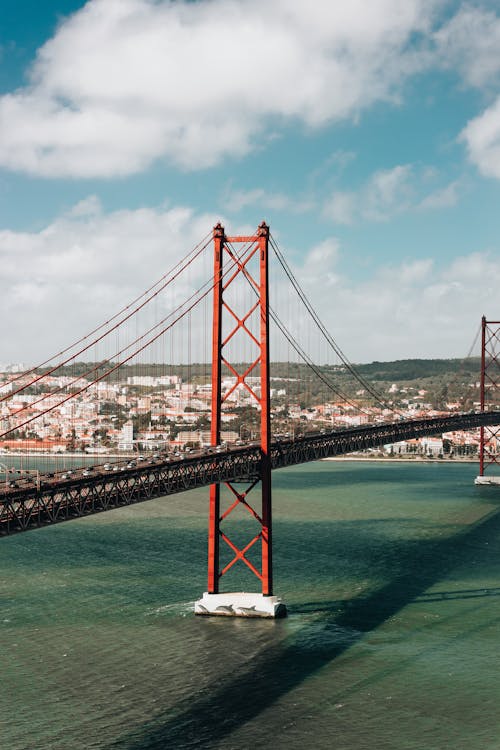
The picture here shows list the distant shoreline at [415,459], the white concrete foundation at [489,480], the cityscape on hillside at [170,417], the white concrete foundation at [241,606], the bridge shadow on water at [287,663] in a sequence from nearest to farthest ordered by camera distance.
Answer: the bridge shadow on water at [287,663] < the white concrete foundation at [241,606] < the white concrete foundation at [489,480] < the cityscape on hillside at [170,417] < the distant shoreline at [415,459]

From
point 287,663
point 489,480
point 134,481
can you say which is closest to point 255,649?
point 287,663

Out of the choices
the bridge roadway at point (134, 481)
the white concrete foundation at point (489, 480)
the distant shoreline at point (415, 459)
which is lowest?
Answer: the distant shoreline at point (415, 459)

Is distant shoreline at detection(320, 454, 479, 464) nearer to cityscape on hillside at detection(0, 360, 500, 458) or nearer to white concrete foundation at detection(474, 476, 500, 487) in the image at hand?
cityscape on hillside at detection(0, 360, 500, 458)

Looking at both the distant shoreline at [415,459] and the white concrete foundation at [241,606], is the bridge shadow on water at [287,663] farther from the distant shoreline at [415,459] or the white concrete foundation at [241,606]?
the distant shoreline at [415,459]

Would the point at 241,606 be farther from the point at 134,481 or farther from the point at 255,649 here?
the point at 134,481

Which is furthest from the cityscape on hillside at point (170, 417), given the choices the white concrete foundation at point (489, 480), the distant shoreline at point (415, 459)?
the white concrete foundation at point (489, 480)

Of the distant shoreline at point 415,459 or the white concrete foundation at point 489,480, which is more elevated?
the white concrete foundation at point 489,480

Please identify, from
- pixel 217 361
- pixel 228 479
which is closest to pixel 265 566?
pixel 228 479
